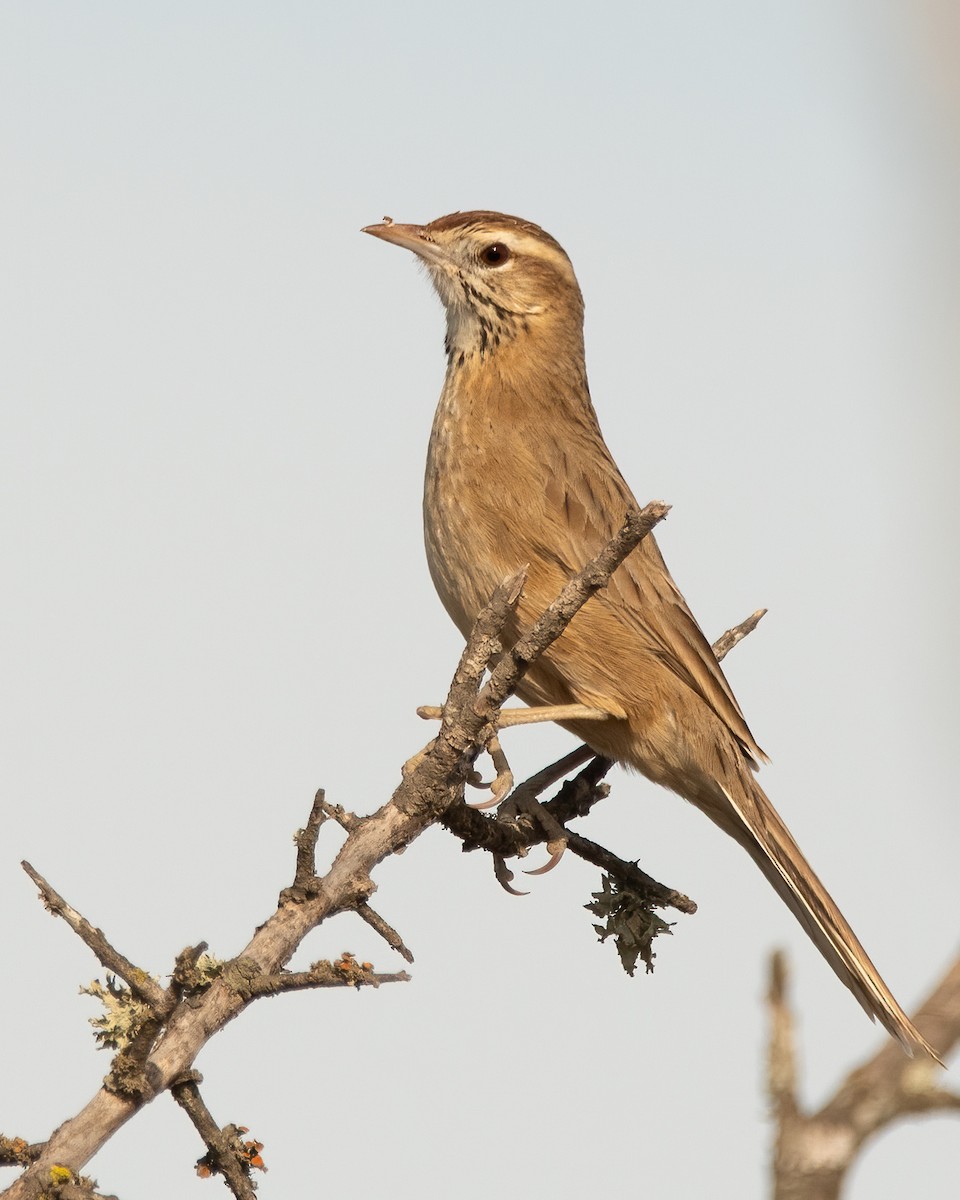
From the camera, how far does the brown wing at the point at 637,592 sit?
6.73 metres

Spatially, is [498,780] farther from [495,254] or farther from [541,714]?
[495,254]

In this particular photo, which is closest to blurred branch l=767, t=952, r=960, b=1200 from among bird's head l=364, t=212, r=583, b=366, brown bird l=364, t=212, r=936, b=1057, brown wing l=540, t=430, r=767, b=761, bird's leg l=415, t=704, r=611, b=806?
bird's leg l=415, t=704, r=611, b=806

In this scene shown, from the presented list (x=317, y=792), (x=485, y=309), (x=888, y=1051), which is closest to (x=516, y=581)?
(x=317, y=792)

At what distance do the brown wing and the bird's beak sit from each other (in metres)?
1.44

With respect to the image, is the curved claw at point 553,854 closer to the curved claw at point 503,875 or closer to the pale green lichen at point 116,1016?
the curved claw at point 503,875

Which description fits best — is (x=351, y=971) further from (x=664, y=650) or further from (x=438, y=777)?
(x=664, y=650)

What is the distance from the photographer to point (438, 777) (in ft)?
14.3

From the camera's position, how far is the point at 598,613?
6746 millimetres

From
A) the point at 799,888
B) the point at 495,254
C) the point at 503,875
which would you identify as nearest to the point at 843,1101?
the point at 503,875

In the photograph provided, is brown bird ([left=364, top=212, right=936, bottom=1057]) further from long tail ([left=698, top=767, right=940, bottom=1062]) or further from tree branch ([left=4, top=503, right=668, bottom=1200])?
tree branch ([left=4, top=503, right=668, bottom=1200])

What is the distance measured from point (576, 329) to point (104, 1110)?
5.63 m

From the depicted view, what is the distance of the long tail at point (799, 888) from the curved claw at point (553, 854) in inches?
44.2

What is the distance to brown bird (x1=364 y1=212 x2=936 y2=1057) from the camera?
644 cm

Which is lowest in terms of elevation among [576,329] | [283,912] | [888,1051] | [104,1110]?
[888,1051]
